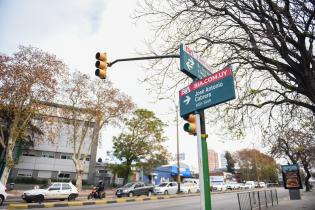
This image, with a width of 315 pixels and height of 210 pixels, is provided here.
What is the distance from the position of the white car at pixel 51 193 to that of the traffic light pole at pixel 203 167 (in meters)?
16.5

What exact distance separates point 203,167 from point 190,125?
92 centimetres

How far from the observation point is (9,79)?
23016mm

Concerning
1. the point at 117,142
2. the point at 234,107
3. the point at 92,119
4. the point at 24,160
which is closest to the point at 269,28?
the point at 234,107

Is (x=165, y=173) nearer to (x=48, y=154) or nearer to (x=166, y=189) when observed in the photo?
(x=166, y=189)

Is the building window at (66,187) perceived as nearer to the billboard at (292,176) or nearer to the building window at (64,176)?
the billboard at (292,176)

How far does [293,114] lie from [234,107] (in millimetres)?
3513

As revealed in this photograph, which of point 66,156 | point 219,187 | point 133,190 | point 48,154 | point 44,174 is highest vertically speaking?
point 48,154

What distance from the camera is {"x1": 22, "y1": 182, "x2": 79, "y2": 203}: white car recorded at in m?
17.4

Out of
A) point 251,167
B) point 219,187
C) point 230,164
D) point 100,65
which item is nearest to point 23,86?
point 100,65

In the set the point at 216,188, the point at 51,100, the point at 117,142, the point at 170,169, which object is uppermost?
the point at 51,100

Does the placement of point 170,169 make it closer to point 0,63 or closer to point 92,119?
point 92,119

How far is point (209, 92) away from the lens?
5004mm

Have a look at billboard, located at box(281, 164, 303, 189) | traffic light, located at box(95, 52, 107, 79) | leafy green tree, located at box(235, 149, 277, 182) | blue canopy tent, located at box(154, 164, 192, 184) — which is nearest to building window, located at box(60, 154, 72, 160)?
blue canopy tent, located at box(154, 164, 192, 184)

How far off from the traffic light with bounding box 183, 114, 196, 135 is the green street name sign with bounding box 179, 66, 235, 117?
4.9 inches
